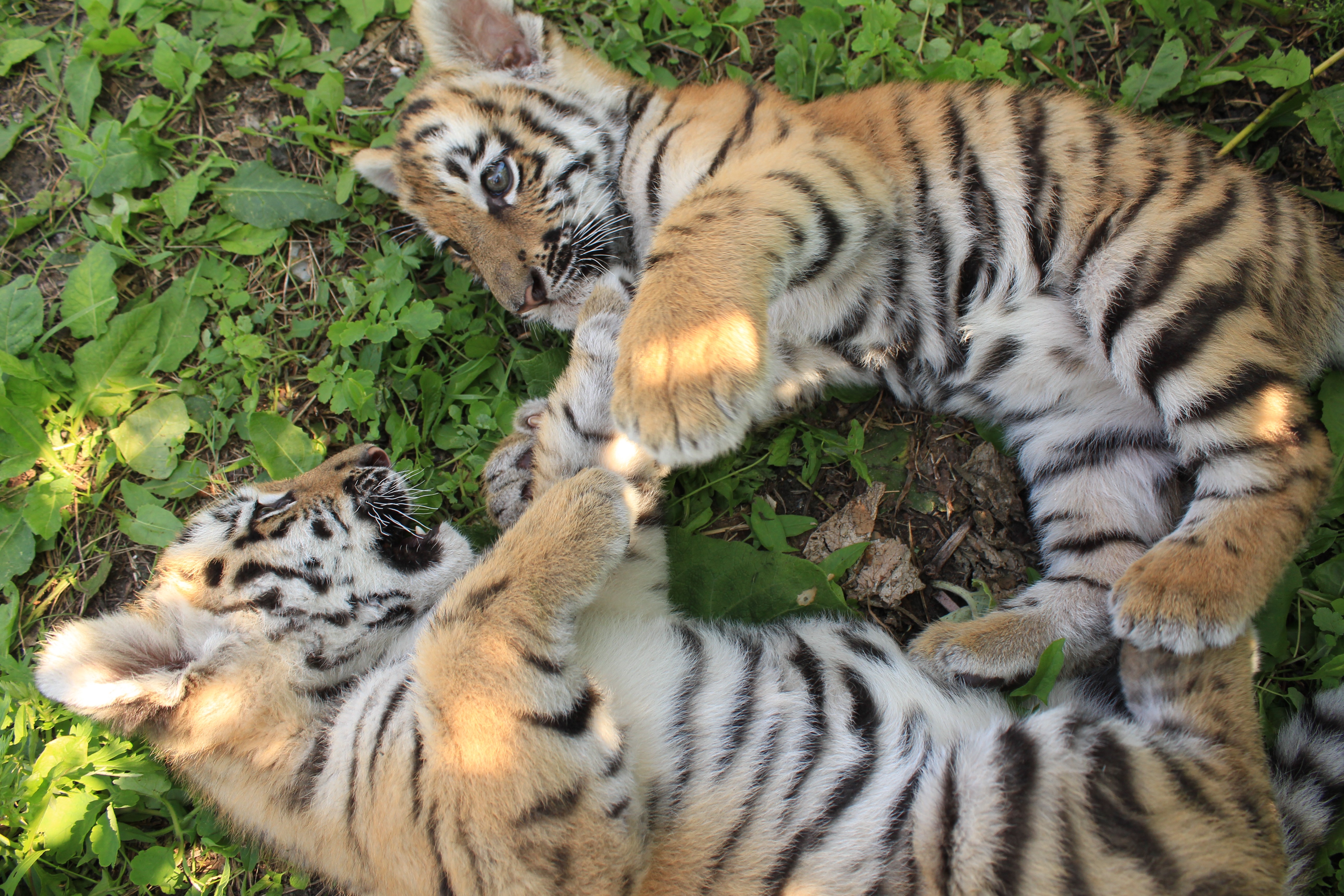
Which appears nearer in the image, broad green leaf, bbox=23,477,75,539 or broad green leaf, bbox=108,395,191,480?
broad green leaf, bbox=23,477,75,539

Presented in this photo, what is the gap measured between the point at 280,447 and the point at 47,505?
98 cm

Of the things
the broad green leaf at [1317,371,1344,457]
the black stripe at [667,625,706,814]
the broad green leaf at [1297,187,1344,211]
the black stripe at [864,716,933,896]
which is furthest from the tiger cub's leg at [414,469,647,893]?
the broad green leaf at [1297,187,1344,211]

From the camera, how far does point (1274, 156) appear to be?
306cm

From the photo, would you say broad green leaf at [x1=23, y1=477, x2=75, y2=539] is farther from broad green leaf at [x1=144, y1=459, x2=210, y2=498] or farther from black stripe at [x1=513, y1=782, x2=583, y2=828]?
black stripe at [x1=513, y1=782, x2=583, y2=828]

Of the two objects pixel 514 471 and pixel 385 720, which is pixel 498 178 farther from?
pixel 385 720

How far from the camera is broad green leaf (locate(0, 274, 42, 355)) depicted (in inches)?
129

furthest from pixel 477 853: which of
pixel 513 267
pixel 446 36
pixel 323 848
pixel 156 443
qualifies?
pixel 446 36

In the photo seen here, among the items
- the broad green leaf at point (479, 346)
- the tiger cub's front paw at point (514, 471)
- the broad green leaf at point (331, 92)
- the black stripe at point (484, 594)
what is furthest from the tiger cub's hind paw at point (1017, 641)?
the broad green leaf at point (331, 92)

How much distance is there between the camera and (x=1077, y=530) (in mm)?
2721

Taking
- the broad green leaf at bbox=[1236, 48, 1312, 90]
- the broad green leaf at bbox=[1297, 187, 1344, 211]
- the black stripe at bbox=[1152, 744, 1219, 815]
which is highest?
the broad green leaf at bbox=[1236, 48, 1312, 90]

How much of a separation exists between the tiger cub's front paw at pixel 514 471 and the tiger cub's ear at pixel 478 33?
137 centimetres

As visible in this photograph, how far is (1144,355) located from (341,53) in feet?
11.5

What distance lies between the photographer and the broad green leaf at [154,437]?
3.23 m

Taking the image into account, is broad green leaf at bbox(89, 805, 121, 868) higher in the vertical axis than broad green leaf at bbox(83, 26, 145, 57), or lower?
lower
